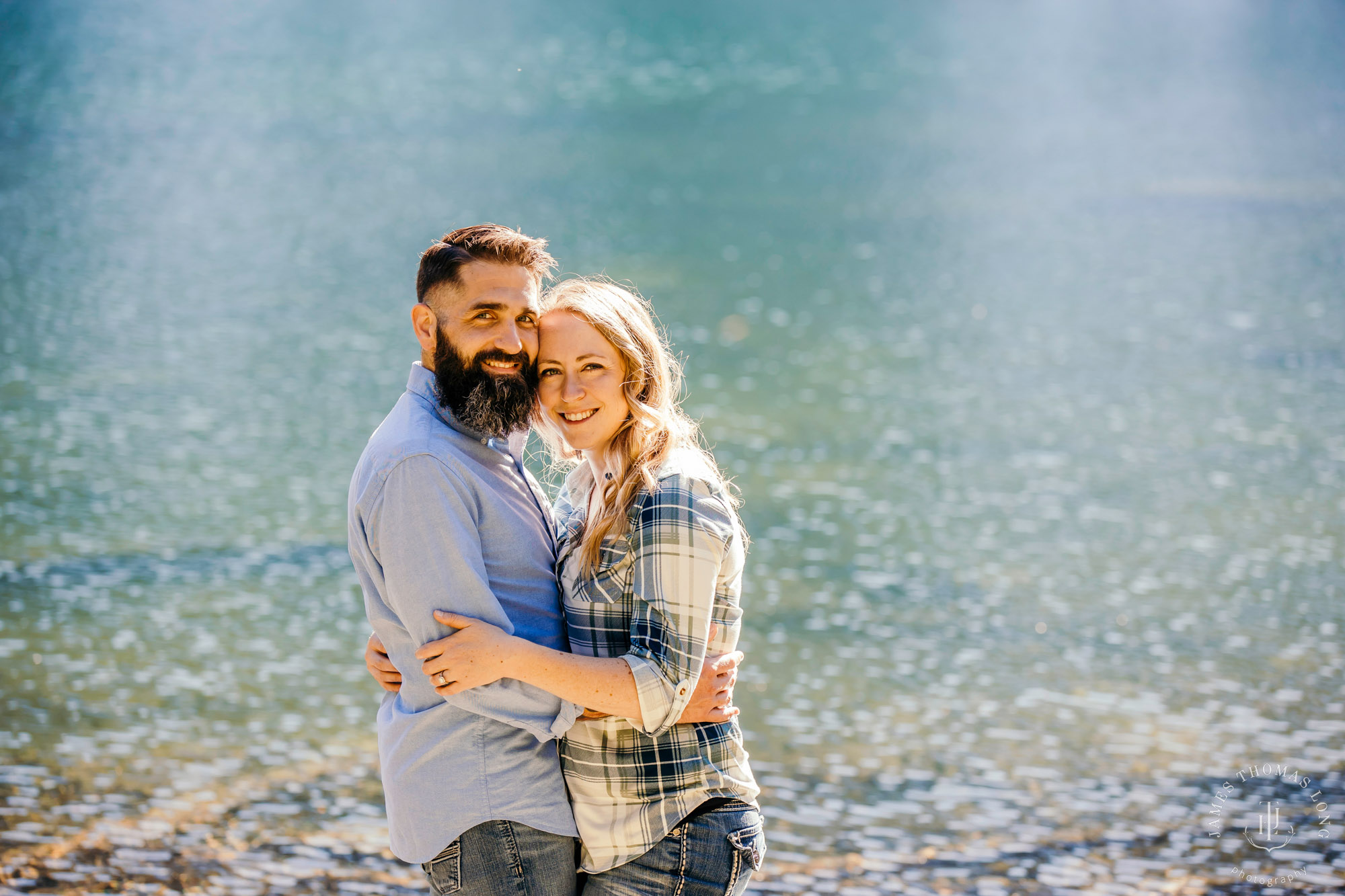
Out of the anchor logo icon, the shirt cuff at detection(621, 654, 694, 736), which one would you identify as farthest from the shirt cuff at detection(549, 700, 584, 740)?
the anchor logo icon

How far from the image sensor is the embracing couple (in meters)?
2.46

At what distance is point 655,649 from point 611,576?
0.20 m

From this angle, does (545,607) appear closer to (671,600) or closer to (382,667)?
(671,600)

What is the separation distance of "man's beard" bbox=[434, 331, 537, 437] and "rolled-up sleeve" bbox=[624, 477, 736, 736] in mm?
383

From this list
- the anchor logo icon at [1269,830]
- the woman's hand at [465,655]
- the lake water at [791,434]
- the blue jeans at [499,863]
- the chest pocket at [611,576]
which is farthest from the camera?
the lake water at [791,434]

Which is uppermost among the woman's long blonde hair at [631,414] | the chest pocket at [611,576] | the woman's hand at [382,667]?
the woman's long blonde hair at [631,414]

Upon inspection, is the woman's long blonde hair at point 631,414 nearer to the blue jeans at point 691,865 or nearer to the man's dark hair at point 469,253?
the man's dark hair at point 469,253

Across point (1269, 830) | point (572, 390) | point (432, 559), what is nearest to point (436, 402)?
point (572, 390)

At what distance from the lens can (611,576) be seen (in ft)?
8.59

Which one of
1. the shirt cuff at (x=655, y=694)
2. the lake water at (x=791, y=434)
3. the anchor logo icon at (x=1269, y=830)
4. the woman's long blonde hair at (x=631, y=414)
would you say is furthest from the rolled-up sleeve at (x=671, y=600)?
the anchor logo icon at (x=1269, y=830)

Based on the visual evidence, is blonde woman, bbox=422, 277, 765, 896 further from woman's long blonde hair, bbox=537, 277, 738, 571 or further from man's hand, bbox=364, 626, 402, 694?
man's hand, bbox=364, 626, 402, 694

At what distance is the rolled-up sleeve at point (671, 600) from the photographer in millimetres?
2484

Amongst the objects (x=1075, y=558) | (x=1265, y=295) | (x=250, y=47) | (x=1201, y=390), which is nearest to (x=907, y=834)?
(x=1075, y=558)

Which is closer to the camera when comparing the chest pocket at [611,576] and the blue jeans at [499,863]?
the blue jeans at [499,863]
